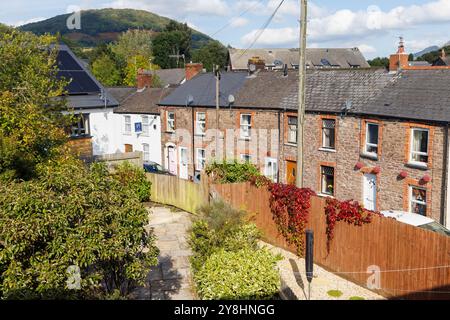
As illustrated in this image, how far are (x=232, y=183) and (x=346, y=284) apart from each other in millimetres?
7011

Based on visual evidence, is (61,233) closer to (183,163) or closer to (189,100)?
(189,100)

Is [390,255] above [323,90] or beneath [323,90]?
beneath

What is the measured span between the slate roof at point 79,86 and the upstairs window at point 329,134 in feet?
45.9

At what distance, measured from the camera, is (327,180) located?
978 inches

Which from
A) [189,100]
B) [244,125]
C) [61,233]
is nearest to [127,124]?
[189,100]

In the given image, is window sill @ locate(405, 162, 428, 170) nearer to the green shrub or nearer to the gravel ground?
the gravel ground

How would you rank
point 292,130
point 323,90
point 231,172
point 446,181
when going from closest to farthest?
point 446,181, point 231,172, point 323,90, point 292,130

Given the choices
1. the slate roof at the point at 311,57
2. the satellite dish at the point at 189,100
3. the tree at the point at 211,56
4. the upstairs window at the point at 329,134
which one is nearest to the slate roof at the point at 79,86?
the satellite dish at the point at 189,100

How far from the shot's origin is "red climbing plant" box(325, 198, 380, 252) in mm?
13086

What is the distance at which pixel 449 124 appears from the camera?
18.3m

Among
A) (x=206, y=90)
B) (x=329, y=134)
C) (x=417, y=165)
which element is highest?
(x=206, y=90)

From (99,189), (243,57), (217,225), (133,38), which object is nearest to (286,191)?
(217,225)

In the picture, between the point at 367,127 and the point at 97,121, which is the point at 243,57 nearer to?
the point at 97,121

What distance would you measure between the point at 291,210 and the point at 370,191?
25.9ft
